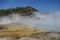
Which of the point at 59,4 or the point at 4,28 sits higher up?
the point at 59,4

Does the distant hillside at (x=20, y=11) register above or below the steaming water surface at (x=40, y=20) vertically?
above

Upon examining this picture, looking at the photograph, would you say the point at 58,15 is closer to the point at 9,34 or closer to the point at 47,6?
the point at 47,6

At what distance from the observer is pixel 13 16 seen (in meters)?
2.55

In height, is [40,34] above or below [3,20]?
below

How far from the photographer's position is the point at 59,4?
2523 millimetres

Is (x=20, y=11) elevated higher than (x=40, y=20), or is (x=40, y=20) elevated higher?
(x=20, y=11)

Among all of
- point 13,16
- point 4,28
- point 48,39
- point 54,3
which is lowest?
point 48,39

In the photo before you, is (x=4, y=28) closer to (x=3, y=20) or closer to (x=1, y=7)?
(x=3, y=20)

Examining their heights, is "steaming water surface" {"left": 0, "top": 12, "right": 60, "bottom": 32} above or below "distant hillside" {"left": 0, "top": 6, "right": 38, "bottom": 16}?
below

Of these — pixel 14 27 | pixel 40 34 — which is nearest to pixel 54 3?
pixel 40 34

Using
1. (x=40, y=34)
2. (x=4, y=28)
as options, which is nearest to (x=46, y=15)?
(x=40, y=34)

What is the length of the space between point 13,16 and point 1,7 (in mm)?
226

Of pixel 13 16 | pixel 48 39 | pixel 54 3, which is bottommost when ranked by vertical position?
pixel 48 39

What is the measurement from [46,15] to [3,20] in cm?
63
